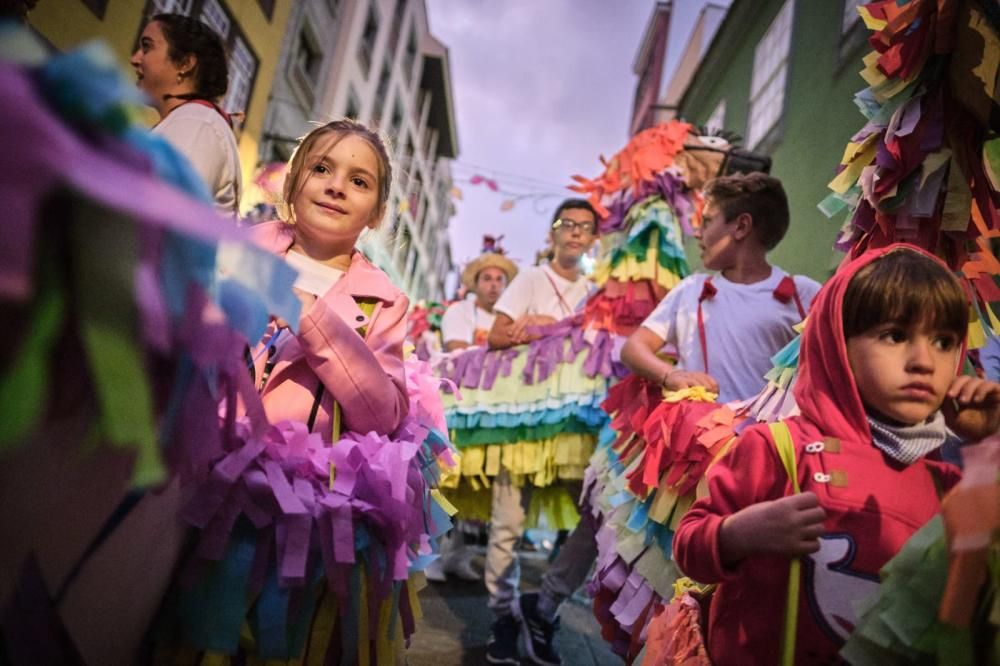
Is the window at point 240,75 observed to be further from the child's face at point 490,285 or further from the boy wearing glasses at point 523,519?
the boy wearing glasses at point 523,519

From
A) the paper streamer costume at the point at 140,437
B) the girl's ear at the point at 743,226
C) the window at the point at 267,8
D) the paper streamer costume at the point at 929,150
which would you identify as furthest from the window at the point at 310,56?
the paper streamer costume at the point at 140,437

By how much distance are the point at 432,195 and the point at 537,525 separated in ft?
79.9

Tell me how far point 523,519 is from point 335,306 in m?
1.98

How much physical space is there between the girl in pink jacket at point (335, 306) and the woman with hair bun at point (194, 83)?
311mm

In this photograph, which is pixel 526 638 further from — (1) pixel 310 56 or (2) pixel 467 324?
(1) pixel 310 56

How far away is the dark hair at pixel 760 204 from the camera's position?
223 centimetres

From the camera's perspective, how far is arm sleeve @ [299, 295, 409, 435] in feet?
4.00


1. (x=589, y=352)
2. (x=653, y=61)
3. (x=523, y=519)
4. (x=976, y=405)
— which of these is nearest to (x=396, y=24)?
Result: (x=653, y=61)

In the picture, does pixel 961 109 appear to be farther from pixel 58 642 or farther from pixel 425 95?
pixel 425 95

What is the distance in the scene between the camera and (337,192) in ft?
5.02

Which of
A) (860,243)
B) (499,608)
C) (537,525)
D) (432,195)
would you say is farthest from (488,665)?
(432,195)

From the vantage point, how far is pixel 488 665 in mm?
2342

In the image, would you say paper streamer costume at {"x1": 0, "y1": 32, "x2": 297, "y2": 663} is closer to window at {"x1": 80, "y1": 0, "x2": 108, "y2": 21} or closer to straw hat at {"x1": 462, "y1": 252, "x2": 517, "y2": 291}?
straw hat at {"x1": 462, "y1": 252, "x2": 517, "y2": 291}

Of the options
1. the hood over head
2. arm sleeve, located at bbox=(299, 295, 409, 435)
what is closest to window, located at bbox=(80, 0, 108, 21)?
A: arm sleeve, located at bbox=(299, 295, 409, 435)
